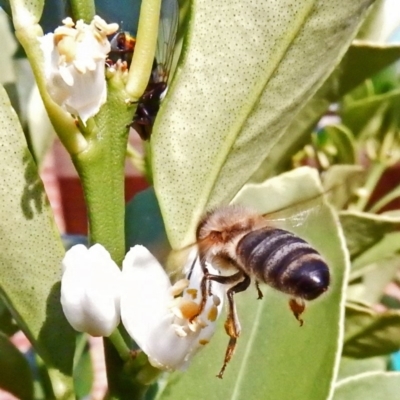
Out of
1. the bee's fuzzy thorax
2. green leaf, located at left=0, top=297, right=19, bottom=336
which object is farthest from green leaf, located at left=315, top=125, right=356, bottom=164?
green leaf, located at left=0, top=297, right=19, bottom=336

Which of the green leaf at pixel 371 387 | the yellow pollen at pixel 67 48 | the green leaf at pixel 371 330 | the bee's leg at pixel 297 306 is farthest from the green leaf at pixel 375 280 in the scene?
the yellow pollen at pixel 67 48

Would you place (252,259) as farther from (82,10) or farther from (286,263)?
(82,10)

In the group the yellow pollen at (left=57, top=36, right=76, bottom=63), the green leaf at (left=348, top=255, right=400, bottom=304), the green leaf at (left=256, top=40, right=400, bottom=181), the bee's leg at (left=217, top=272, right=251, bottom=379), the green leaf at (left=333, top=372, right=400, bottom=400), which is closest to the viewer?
the yellow pollen at (left=57, top=36, right=76, bottom=63)

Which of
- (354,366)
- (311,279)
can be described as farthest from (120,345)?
(354,366)

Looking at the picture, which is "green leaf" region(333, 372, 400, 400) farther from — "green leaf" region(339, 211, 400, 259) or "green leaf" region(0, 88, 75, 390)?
"green leaf" region(0, 88, 75, 390)

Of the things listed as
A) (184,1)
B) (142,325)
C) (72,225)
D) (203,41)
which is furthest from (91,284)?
(72,225)

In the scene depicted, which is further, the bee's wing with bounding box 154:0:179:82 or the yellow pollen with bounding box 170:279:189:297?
the bee's wing with bounding box 154:0:179:82

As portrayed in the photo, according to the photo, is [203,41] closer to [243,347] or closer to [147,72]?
[147,72]
